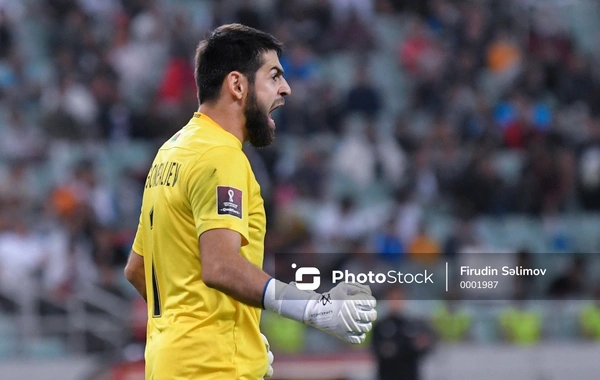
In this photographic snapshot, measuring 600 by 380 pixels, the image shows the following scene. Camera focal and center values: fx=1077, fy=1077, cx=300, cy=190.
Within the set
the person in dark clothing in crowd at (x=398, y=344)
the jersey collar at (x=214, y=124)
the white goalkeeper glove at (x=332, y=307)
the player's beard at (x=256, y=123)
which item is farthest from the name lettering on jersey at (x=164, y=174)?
the person in dark clothing in crowd at (x=398, y=344)

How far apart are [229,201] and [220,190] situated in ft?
0.17

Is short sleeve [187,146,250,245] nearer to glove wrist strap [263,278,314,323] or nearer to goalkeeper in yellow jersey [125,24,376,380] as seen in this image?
goalkeeper in yellow jersey [125,24,376,380]

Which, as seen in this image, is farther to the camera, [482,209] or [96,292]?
[482,209]

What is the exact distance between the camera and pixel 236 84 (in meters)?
3.79

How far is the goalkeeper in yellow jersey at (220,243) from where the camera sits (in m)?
3.40

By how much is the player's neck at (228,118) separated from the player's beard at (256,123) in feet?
0.09

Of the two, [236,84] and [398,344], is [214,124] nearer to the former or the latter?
[236,84]

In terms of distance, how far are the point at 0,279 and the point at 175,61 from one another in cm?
410

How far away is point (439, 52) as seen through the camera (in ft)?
49.8

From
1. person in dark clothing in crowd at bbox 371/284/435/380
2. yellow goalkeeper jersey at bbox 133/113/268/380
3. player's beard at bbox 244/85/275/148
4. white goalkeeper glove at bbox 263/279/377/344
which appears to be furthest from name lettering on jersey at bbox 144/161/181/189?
person in dark clothing in crowd at bbox 371/284/435/380

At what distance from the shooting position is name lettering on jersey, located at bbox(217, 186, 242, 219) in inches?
137

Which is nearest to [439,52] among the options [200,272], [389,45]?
[389,45]

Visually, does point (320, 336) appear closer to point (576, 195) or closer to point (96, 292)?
point (96, 292)

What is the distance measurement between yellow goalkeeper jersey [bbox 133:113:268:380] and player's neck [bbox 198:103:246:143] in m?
0.03
